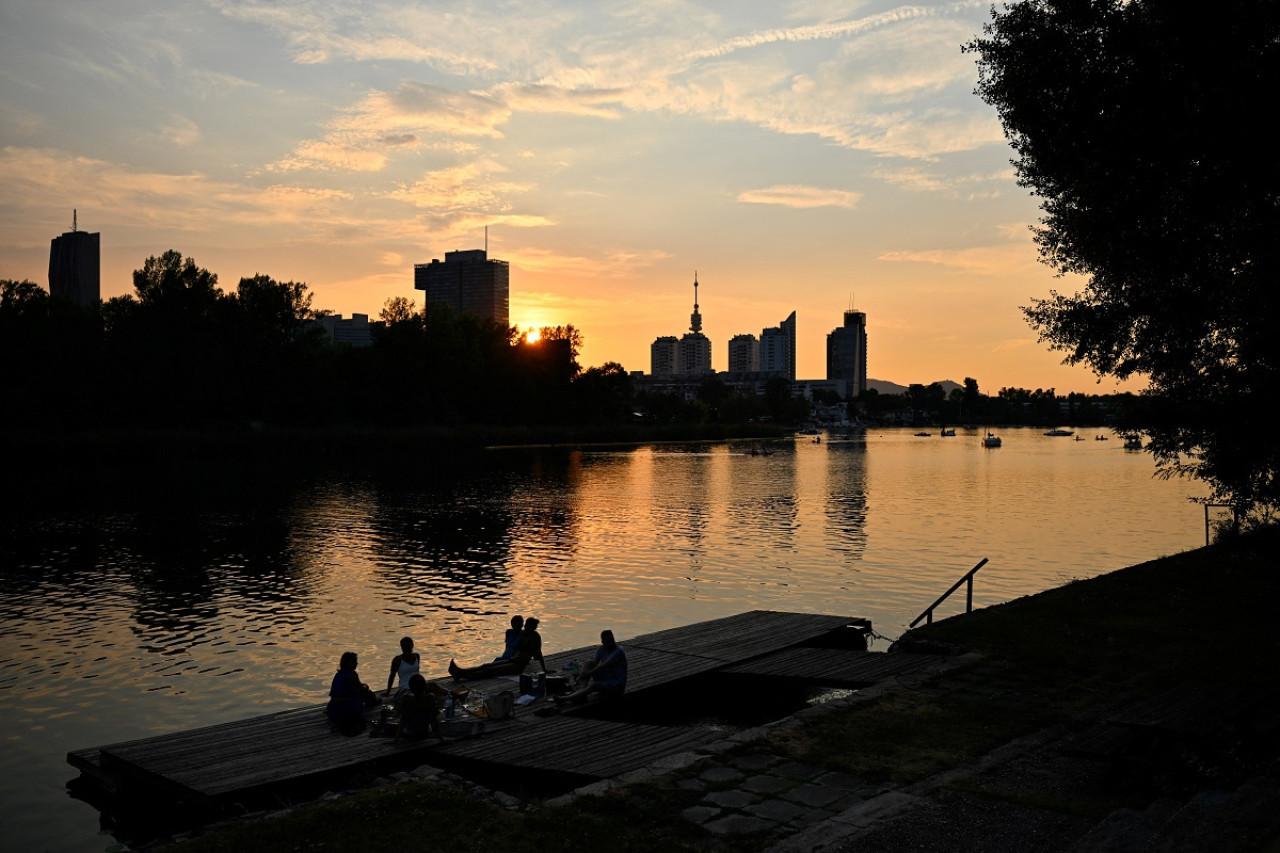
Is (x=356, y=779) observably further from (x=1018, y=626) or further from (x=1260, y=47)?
(x=1260, y=47)

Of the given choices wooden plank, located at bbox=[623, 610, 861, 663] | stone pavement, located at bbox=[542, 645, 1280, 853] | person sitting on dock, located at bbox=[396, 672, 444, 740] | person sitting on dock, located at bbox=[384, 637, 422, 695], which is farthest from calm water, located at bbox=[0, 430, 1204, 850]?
stone pavement, located at bbox=[542, 645, 1280, 853]

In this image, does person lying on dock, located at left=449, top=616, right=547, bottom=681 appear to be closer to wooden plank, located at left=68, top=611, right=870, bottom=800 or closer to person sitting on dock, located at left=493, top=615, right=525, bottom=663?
person sitting on dock, located at left=493, top=615, right=525, bottom=663

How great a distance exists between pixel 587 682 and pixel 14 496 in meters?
66.0

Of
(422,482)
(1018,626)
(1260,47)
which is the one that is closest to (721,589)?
(1018,626)

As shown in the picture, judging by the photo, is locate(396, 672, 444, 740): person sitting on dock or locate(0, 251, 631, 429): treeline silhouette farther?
locate(0, 251, 631, 429): treeline silhouette

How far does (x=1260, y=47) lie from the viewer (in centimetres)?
1998

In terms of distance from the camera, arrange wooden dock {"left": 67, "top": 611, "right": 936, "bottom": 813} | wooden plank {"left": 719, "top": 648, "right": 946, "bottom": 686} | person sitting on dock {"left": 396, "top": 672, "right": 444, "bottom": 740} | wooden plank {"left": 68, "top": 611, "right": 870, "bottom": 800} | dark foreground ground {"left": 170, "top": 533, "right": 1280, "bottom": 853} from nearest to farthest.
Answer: dark foreground ground {"left": 170, "top": 533, "right": 1280, "bottom": 853}
wooden dock {"left": 67, "top": 611, "right": 936, "bottom": 813}
wooden plank {"left": 68, "top": 611, "right": 870, "bottom": 800}
person sitting on dock {"left": 396, "top": 672, "right": 444, "bottom": 740}
wooden plank {"left": 719, "top": 648, "right": 946, "bottom": 686}

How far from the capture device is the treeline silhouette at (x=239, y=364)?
110 metres

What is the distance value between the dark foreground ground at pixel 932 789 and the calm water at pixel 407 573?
727cm

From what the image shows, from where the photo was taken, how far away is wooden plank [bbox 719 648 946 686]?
20.8m

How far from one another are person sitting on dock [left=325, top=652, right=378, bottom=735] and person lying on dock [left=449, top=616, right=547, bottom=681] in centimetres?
368

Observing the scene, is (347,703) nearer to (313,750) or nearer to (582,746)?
(313,750)

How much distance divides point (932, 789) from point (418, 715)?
9.11 m

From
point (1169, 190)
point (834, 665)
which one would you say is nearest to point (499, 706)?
point (834, 665)
